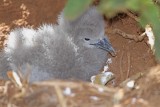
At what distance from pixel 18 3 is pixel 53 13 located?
0.98 ft

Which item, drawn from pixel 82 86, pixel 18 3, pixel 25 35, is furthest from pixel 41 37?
pixel 82 86

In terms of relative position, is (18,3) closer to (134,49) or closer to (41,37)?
(41,37)

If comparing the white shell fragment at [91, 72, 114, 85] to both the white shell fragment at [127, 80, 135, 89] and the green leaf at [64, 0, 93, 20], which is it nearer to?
the white shell fragment at [127, 80, 135, 89]

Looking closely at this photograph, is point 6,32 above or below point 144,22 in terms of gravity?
above

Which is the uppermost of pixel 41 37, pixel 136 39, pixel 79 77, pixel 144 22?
pixel 136 39

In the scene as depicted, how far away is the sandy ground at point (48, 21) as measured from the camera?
354 cm

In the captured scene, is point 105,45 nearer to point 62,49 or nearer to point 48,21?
point 62,49

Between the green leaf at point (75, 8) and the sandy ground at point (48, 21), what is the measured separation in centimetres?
174

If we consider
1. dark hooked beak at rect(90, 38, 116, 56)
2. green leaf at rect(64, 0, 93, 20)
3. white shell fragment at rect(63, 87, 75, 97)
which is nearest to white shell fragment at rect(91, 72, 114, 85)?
dark hooked beak at rect(90, 38, 116, 56)

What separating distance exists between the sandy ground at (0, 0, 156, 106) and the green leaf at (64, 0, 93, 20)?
1.74m

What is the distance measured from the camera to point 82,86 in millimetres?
2055

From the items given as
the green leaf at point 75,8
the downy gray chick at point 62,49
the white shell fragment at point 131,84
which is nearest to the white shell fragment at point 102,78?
the downy gray chick at point 62,49

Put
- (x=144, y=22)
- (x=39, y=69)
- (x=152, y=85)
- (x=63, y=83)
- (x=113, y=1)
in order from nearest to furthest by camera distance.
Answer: (x=113, y=1)
(x=63, y=83)
(x=144, y=22)
(x=152, y=85)
(x=39, y=69)

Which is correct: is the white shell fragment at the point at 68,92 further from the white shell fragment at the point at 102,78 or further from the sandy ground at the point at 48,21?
the sandy ground at the point at 48,21
